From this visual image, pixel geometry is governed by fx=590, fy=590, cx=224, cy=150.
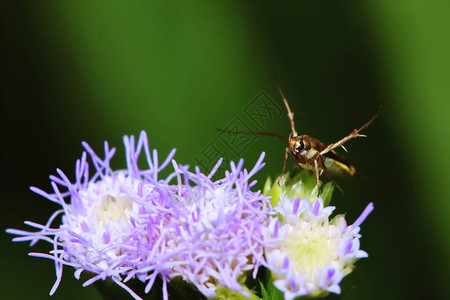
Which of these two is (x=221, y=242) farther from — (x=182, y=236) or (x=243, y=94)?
(x=243, y=94)

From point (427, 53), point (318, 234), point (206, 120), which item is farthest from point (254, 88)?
point (318, 234)

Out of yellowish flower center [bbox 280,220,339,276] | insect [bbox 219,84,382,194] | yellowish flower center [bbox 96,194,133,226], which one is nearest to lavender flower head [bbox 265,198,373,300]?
yellowish flower center [bbox 280,220,339,276]

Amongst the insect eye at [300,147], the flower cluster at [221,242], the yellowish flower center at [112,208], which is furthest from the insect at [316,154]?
the yellowish flower center at [112,208]

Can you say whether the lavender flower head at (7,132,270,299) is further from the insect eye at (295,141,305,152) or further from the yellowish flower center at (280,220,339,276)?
the insect eye at (295,141,305,152)

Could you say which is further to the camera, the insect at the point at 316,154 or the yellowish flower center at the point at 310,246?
the insect at the point at 316,154

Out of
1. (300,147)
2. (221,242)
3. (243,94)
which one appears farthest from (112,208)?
(243,94)

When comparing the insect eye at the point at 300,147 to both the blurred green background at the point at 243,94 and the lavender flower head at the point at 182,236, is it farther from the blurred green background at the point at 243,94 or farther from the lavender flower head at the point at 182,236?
the blurred green background at the point at 243,94
